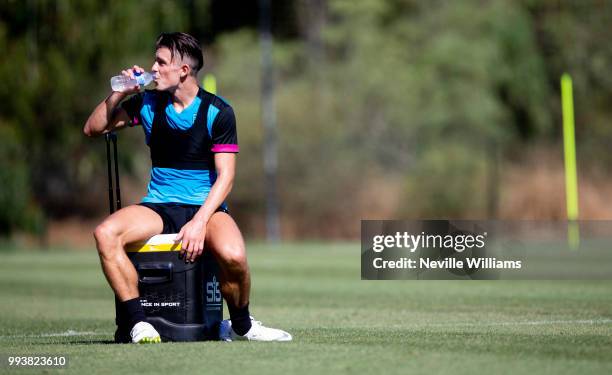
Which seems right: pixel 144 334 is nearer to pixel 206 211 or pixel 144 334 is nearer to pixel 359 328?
pixel 206 211

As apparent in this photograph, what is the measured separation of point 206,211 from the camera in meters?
7.79

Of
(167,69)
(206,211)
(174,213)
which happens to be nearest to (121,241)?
(174,213)

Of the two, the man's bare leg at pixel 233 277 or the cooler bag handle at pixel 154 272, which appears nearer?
the man's bare leg at pixel 233 277

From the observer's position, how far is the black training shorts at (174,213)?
26.1 ft

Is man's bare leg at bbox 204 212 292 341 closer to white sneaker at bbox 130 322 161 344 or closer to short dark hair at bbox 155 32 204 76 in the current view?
white sneaker at bbox 130 322 161 344

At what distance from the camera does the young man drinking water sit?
305 inches

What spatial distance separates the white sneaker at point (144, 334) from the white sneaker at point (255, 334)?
1.71 feet

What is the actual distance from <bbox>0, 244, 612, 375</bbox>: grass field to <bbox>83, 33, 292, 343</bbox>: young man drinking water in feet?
1.26

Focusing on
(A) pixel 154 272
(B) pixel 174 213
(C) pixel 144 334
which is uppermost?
(B) pixel 174 213

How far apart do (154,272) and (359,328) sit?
6.62ft

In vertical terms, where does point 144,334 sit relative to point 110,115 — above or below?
below

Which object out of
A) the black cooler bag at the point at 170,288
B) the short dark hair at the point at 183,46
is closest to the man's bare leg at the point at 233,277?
the black cooler bag at the point at 170,288

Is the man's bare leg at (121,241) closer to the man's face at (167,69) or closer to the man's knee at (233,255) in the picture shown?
the man's knee at (233,255)

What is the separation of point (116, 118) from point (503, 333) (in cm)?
302
